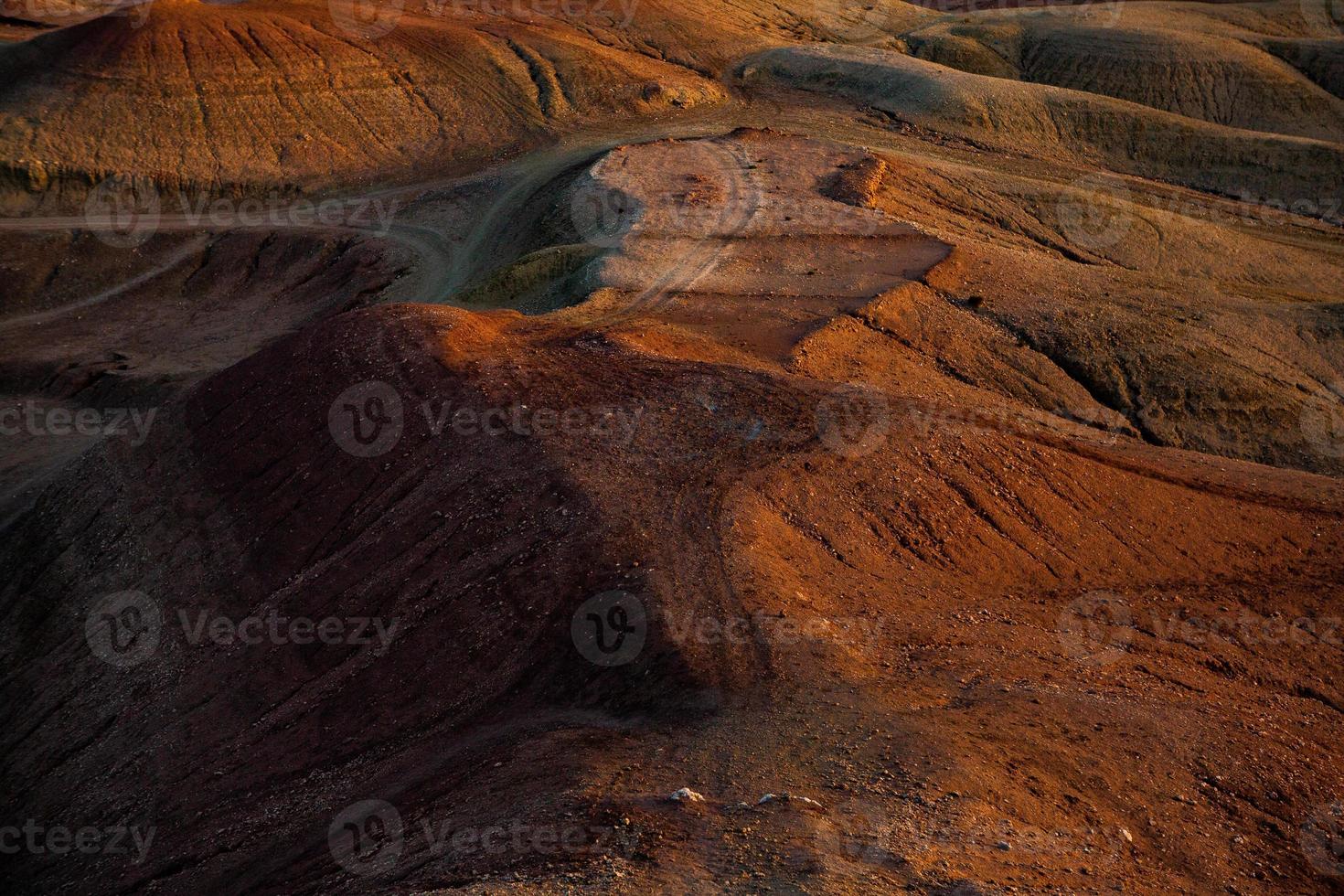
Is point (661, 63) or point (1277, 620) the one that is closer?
point (1277, 620)

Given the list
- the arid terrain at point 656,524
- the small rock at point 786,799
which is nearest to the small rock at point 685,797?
the arid terrain at point 656,524

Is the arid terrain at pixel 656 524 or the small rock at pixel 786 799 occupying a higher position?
the small rock at pixel 786 799

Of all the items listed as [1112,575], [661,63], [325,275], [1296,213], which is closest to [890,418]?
[1112,575]

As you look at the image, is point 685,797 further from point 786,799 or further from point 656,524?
point 656,524

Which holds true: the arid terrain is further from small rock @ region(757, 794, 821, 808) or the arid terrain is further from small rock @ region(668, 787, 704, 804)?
small rock @ region(757, 794, 821, 808)

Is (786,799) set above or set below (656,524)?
above

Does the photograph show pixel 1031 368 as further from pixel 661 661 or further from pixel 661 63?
pixel 661 63

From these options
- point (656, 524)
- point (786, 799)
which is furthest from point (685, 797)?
point (656, 524)

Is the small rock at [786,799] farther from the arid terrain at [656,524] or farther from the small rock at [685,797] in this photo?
the small rock at [685,797]

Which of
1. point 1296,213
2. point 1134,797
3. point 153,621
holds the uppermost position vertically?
point 1134,797
